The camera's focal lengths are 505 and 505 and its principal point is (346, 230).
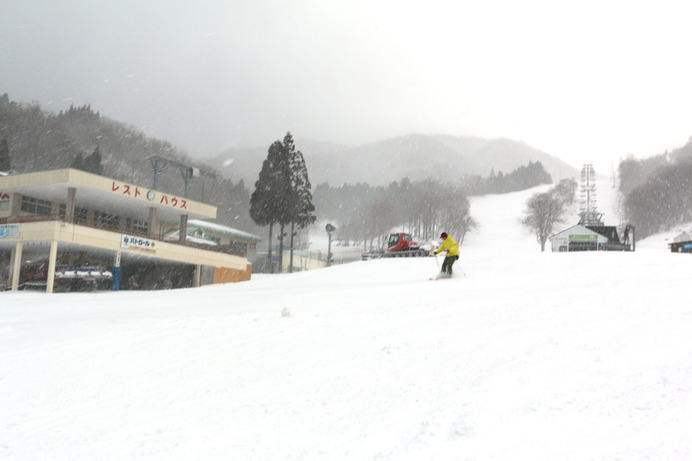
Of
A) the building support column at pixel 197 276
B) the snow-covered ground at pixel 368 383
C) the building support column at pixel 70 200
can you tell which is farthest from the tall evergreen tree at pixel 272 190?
the snow-covered ground at pixel 368 383

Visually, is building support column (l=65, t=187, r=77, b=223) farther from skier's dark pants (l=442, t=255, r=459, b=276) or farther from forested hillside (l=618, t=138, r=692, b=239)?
forested hillside (l=618, t=138, r=692, b=239)

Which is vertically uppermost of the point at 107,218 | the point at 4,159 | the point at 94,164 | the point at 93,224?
the point at 94,164

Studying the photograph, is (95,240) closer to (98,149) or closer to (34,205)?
(34,205)

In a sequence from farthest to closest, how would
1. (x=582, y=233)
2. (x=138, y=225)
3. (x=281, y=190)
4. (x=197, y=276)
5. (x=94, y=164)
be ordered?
(x=94, y=164) < (x=281, y=190) < (x=582, y=233) < (x=138, y=225) < (x=197, y=276)

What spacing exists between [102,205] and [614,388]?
113 ft

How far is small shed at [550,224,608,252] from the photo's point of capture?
39.9m

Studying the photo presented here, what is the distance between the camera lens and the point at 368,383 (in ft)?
19.3

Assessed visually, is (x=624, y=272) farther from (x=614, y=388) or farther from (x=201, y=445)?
Result: (x=201, y=445)

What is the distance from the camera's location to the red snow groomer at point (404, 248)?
1423 inches

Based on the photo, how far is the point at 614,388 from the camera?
16.5ft

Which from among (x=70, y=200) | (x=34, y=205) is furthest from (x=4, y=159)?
(x=70, y=200)

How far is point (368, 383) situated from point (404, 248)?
31.5 m

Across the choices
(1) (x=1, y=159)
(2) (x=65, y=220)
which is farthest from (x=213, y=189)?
(2) (x=65, y=220)

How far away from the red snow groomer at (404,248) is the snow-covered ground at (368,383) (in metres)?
25.2
